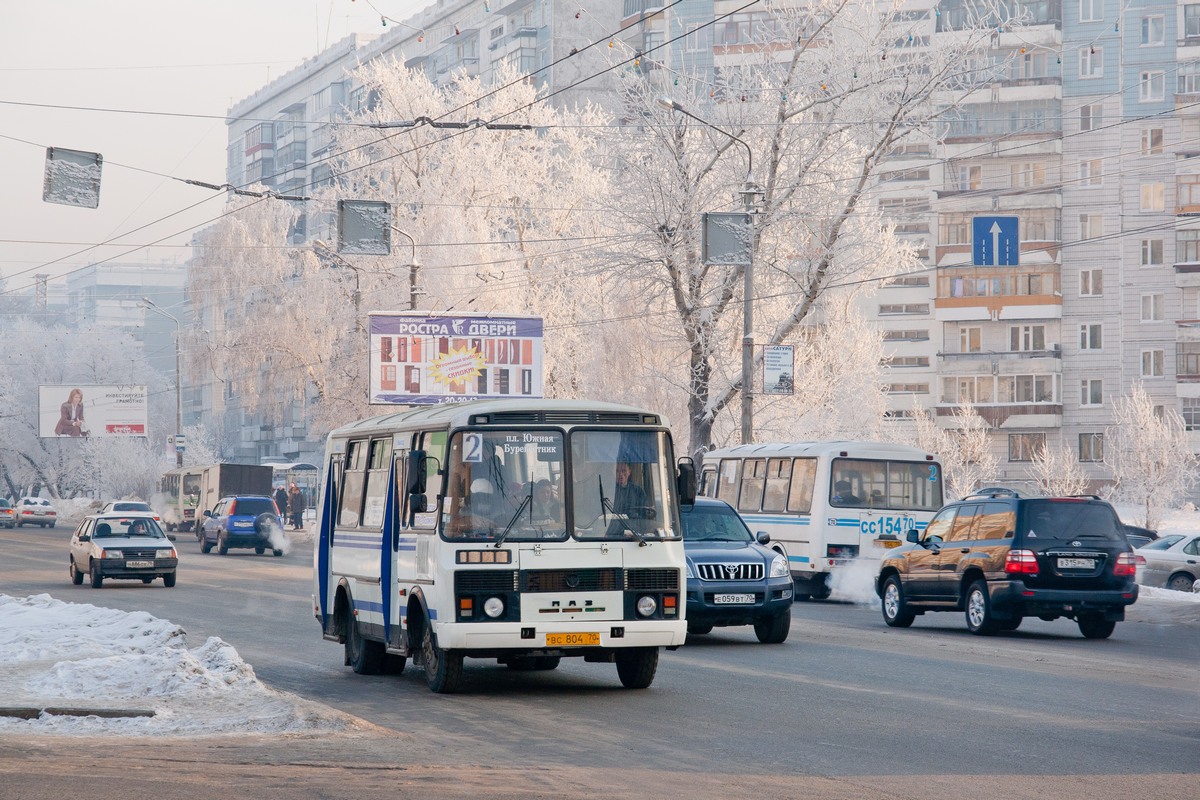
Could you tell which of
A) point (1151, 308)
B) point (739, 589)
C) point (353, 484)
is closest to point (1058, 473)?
point (1151, 308)

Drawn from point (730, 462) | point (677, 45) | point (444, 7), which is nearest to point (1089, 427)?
point (677, 45)

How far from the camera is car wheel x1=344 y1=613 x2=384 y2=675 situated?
50.1 feet

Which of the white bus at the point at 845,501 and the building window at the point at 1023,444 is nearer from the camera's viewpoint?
the white bus at the point at 845,501

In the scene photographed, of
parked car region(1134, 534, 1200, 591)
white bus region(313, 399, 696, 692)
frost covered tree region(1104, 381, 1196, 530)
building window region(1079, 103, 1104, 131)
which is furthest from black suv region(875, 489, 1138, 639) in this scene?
building window region(1079, 103, 1104, 131)

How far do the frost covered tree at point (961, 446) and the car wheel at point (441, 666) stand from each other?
51.2 m

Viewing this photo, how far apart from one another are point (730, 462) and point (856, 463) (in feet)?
11.5

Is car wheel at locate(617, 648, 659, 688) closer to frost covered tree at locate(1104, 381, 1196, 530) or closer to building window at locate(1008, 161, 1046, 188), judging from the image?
frost covered tree at locate(1104, 381, 1196, 530)

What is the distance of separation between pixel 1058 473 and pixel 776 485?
4383 cm

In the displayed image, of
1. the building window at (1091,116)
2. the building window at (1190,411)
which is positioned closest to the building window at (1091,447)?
the building window at (1190,411)

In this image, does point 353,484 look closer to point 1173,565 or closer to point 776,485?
point 776,485

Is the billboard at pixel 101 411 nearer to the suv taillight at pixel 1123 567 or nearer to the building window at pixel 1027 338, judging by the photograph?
the building window at pixel 1027 338

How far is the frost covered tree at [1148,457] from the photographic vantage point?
6194 centimetres

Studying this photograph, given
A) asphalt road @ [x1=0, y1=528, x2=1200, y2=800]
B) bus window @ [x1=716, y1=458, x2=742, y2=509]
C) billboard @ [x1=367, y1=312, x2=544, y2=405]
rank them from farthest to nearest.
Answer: billboard @ [x1=367, y1=312, x2=544, y2=405]
bus window @ [x1=716, y1=458, x2=742, y2=509]
asphalt road @ [x1=0, y1=528, x2=1200, y2=800]

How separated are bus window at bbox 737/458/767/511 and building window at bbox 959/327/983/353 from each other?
155 feet
